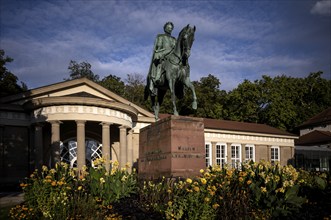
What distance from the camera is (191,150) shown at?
37.8 ft

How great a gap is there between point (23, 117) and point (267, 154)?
2729 cm

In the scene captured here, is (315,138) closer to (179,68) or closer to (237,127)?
(237,127)

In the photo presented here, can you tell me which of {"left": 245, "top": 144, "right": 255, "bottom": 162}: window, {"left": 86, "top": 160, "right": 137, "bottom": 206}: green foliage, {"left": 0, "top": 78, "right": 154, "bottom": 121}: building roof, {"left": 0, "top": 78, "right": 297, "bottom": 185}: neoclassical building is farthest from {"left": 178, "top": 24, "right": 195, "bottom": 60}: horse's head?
{"left": 245, "top": 144, "right": 255, "bottom": 162}: window

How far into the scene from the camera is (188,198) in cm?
723

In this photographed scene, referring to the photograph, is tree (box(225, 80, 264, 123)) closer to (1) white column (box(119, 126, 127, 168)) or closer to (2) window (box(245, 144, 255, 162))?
(2) window (box(245, 144, 255, 162))

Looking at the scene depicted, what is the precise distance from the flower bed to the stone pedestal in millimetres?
780

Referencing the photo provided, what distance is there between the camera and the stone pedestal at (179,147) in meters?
11.2

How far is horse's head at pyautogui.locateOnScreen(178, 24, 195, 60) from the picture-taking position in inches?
468

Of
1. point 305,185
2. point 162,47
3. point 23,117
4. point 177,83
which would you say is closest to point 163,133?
point 177,83

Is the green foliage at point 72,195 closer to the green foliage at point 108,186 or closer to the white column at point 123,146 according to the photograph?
the green foliage at point 108,186

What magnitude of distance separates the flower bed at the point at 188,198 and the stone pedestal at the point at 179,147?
0.78m

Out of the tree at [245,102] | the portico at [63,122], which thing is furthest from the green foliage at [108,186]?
the tree at [245,102]

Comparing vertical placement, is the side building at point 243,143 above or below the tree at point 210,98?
below

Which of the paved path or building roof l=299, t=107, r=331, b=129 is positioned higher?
building roof l=299, t=107, r=331, b=129
